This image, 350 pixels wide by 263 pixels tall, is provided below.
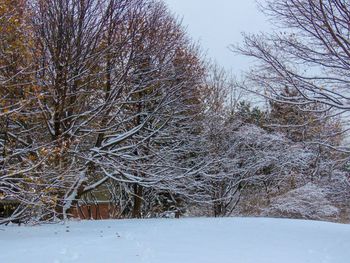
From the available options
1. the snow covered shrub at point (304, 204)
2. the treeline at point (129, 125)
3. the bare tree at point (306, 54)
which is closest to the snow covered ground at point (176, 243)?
the treeline at point (129, 125)

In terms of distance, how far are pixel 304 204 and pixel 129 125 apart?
700cm

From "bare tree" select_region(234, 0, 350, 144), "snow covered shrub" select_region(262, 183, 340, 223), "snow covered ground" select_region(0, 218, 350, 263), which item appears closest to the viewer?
"snow covered ground" select_region(0, 218, 350, 263)

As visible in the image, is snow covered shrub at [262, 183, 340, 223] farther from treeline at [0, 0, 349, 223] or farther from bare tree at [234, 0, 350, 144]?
bare tree at [234, 0, 350, 144]

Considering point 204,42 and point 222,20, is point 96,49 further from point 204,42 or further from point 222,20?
point 204,42

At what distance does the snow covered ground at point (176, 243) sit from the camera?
14.6 ft

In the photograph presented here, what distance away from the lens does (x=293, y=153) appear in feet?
46.4

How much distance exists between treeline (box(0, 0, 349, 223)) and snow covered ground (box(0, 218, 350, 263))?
67cm

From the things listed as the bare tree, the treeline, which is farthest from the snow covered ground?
the bare tree

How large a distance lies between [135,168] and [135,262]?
598cm

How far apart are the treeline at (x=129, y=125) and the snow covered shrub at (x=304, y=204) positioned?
80 mm

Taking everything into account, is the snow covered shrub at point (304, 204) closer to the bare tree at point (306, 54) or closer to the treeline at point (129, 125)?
the treeline at point (129, 125)

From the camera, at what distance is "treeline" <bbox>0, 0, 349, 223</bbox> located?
7.04 metres

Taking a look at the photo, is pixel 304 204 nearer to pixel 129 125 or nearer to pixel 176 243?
pixel 129 125

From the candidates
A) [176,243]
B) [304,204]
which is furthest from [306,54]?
[304,204]
